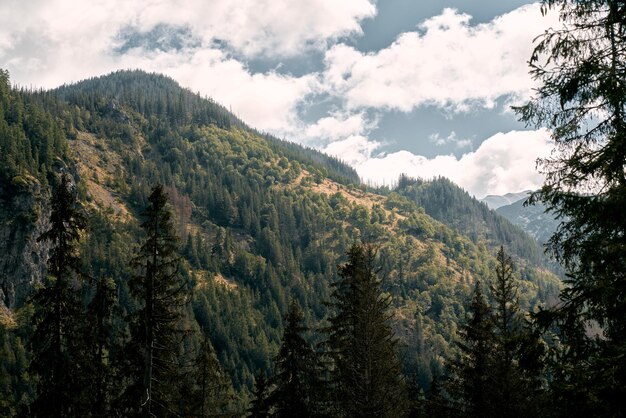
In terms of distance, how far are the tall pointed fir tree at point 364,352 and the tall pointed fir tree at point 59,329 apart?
11.4 meters

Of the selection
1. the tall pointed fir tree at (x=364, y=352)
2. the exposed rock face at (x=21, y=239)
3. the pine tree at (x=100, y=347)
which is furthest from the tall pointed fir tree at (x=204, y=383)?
the exposed rock face at (x=21, y=239)

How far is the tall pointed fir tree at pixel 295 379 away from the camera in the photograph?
23859 millimetres

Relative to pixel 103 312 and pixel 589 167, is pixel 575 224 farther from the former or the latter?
pixel 103 312

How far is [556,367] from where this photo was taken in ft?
28.1

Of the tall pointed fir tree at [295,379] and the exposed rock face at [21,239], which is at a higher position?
the exposed rock face at [21,239]

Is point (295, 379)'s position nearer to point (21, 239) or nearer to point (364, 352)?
point (364, 352)

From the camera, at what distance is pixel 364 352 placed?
21.1 metres

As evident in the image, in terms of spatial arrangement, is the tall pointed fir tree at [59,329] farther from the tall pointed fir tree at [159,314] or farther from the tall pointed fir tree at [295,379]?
the tall pointed fir tree at [295,379]

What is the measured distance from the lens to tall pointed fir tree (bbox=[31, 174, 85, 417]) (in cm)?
1827

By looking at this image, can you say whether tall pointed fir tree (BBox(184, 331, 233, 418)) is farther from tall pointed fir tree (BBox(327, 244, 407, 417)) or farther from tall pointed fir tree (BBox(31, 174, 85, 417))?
tall pointed fir tree (BBox(31, 174, 85, 417))

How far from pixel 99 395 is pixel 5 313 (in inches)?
4582

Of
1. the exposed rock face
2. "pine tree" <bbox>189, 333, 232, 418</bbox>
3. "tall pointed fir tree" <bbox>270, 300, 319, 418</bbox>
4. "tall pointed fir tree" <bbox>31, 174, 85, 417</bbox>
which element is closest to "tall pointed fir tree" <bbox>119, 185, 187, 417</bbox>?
"tall pointed fir tree" <bbox>31, 174, 85, 417</bbox>

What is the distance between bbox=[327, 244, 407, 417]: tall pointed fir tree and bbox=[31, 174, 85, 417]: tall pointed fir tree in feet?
37.3

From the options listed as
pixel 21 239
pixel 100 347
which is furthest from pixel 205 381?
pixel 21 239
